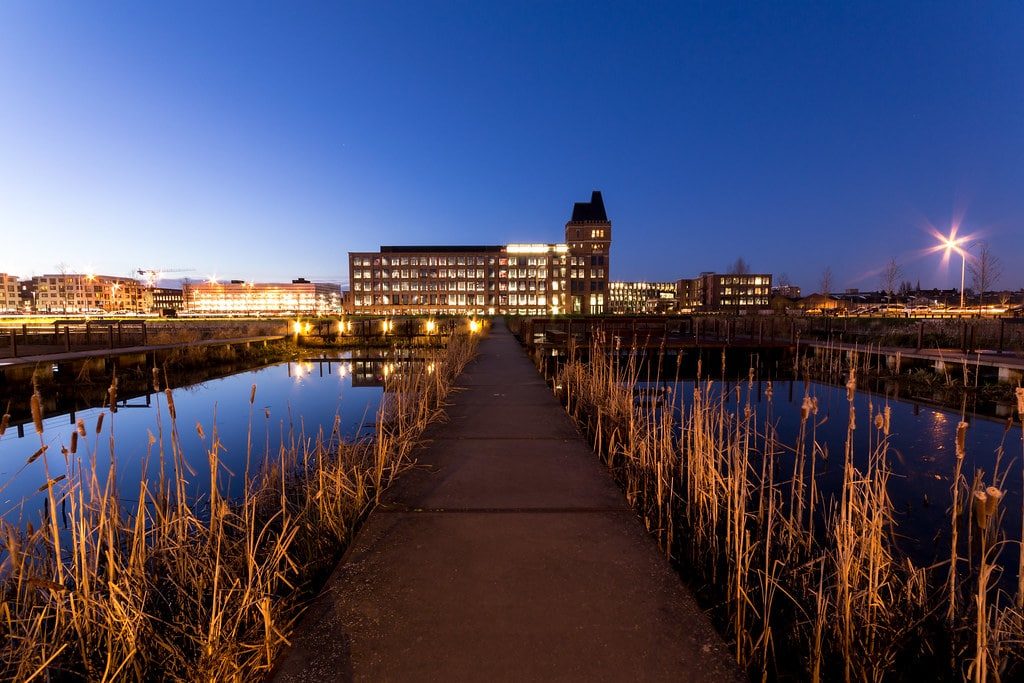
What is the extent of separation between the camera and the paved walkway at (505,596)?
1866 millimetres

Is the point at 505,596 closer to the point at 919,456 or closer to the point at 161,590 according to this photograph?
the point at 161,590

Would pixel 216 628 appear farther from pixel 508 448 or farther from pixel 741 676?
pixel 508 448

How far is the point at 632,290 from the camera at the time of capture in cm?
16225

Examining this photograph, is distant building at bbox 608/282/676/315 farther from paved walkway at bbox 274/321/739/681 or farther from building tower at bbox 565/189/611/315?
paved walkway at bbox 274/321/739/681

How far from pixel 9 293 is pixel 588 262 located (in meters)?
166

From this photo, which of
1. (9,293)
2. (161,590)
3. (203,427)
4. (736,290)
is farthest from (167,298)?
(161,590)

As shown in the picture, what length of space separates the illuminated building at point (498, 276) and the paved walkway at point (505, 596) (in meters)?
94.4

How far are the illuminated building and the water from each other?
83.5m

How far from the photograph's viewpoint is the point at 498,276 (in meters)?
101

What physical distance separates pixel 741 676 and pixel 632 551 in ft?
3.14

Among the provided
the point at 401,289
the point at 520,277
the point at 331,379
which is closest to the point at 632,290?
the point at 520,277

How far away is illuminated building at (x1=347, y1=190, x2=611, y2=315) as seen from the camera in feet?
321

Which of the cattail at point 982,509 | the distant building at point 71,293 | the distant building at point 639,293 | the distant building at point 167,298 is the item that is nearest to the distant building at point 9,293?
the distant building at point 71,293

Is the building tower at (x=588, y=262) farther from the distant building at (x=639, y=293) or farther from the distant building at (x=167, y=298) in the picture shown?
the distant building at (x=167, y=298)
